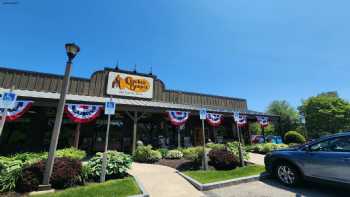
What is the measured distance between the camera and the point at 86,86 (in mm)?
13180

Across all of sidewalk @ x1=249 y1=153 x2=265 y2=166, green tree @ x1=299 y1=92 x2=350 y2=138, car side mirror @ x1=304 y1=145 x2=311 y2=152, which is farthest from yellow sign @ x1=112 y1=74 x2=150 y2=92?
green tree @ x1=299 y1=92 x2=350 y2=138

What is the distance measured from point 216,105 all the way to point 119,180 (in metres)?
14.0

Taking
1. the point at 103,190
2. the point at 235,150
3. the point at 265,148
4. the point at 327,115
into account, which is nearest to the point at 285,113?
the point at 327,115

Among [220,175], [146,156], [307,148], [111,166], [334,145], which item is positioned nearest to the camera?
[334,145]

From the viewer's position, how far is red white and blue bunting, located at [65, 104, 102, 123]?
795 centimetres

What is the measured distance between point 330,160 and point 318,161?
0.86ft

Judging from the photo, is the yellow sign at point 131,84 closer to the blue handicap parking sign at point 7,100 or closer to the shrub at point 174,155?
the shrub at point 174,155

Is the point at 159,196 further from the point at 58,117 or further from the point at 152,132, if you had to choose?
the point at 152,132

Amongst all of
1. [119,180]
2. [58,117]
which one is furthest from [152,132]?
[58,117]

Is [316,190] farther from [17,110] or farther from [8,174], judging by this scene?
[17,110]

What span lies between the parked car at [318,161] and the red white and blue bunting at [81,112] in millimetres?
7859

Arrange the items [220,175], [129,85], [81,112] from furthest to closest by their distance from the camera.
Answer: [129,85], [81,112], [220,175]

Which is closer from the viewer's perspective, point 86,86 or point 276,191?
point 276,191

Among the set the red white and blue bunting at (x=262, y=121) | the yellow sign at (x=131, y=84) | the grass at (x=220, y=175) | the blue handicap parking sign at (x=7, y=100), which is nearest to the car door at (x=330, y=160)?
the grass at (x=220, y=175)
